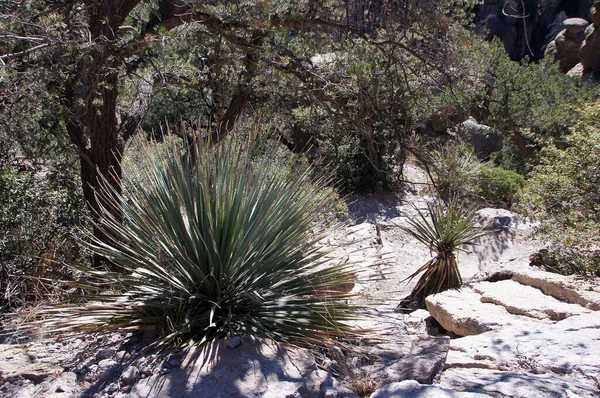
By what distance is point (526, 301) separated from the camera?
5180 mm

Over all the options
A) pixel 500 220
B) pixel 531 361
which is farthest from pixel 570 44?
pixel 531 361

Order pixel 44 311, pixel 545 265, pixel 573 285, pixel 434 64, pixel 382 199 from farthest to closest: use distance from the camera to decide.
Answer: pixel 382 199 < pixel 545 265 < pixel 573 285 < pixel 434 64 < pixel 44 311

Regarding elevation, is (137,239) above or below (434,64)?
below

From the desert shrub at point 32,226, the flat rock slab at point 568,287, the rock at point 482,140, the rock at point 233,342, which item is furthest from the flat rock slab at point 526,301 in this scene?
the rock at point 482,140

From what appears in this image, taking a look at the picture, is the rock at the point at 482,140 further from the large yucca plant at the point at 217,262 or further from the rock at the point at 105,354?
the rock at the point at 105,354

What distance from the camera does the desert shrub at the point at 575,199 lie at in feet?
20.7

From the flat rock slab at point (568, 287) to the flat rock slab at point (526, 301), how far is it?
8 cm

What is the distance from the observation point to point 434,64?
16.4 feet

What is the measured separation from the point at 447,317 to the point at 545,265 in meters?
2.84

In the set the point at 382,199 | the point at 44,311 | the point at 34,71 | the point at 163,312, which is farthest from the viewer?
the point at 382,199

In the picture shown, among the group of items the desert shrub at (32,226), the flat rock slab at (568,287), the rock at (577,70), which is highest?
the rock at (577,70)

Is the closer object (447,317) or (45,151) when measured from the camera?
(447,317)

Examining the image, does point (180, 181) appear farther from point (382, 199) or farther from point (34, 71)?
point (382, 199)

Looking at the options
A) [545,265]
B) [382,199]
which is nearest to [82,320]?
[545,265]
